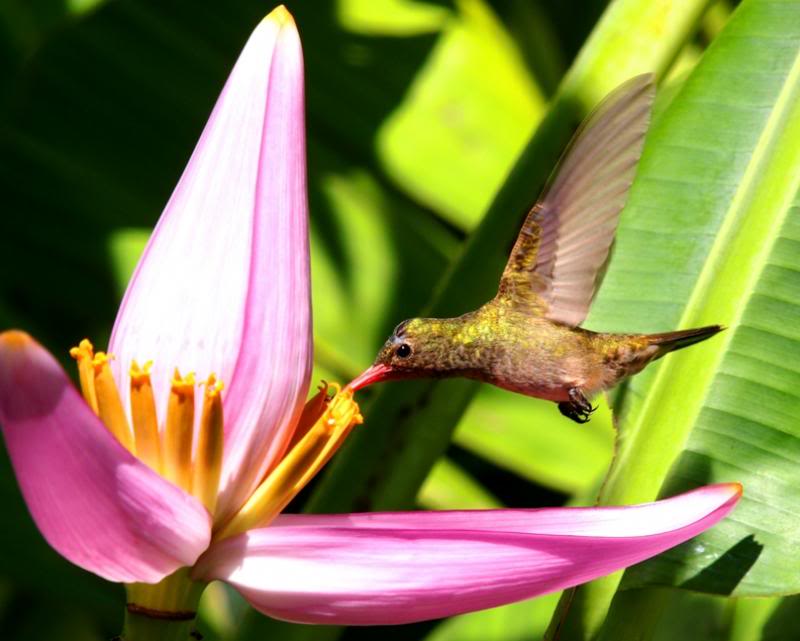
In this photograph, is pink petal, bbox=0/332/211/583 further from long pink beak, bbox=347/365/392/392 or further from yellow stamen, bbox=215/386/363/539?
long pink beak, bbox=347/365/392/392

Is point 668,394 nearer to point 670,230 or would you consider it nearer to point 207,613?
point 670,230

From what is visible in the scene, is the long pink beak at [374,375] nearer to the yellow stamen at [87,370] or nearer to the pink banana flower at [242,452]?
the pink banana flower at [242,452]

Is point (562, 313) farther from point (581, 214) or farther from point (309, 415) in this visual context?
point (309, 415)

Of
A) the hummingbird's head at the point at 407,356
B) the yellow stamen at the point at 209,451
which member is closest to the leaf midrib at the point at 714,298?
the hummingbird's head at the point at 407,356

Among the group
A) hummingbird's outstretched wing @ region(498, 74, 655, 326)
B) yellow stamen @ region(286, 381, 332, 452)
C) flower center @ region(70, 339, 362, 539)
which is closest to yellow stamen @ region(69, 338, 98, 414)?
flower center @ region(70, 339, 362, 539)

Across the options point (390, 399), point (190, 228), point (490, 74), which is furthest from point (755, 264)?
point (490, 74)
